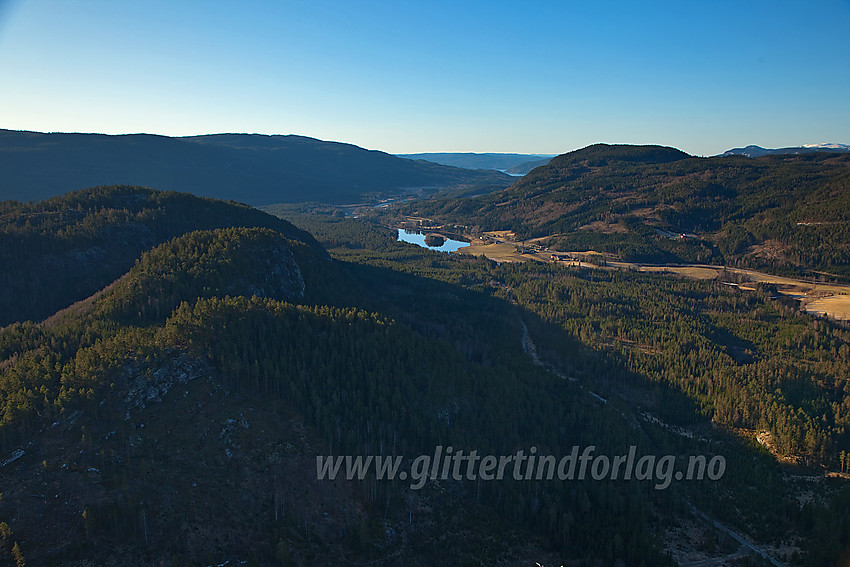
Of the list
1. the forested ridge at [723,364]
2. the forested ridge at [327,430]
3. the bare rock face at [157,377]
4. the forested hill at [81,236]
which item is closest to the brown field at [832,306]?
the forested ridge at [723,364]

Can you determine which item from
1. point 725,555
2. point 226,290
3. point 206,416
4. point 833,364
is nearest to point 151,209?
point 226,290

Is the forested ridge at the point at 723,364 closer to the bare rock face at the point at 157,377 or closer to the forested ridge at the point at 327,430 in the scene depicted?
the forested ridge at the point at 327,430

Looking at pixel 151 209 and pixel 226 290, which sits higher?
pixel 151 209

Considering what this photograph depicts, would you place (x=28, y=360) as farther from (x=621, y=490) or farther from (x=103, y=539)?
(x=621, y=490)

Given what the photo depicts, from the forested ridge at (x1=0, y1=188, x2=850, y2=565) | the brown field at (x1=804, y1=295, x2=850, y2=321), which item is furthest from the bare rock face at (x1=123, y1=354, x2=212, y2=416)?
the brown field at (x1=804, y1=295, x2=850, y2=321)

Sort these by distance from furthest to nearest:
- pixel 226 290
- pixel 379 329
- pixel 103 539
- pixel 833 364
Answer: pixel 833 364 < pixel 226 290 < pixel 379 329 < pixel 103 539
